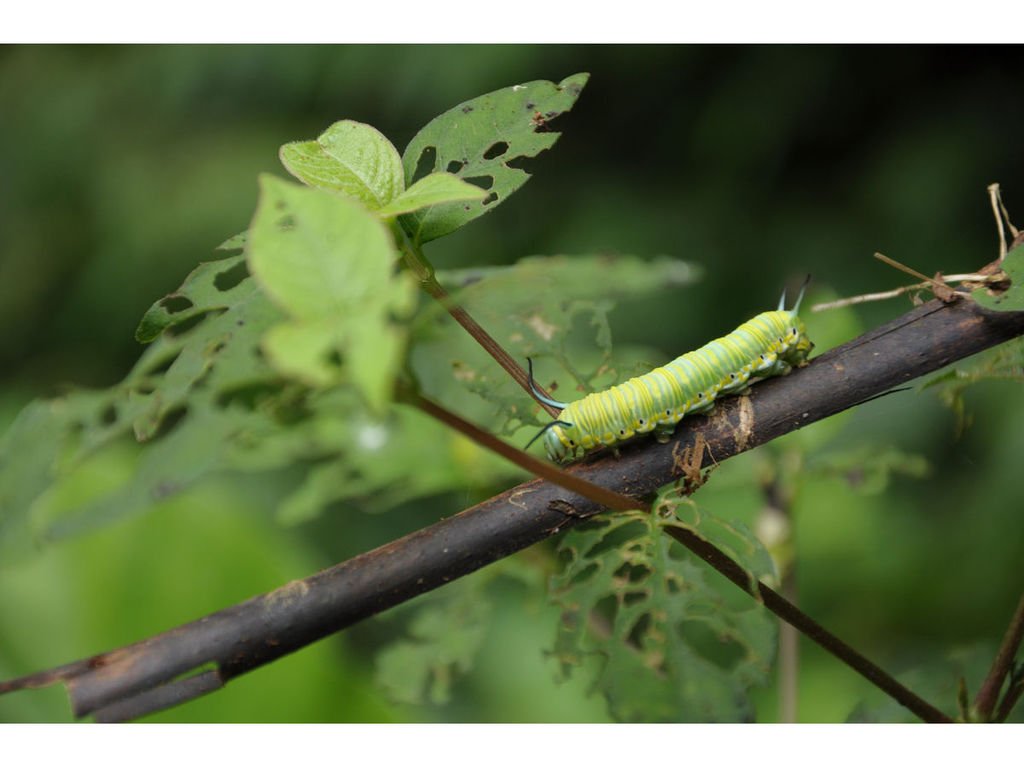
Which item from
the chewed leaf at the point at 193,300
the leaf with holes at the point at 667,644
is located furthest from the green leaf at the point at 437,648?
the chewed leaf at the point at 193,300

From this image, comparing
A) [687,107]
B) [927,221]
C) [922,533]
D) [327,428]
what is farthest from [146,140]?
[922,533]

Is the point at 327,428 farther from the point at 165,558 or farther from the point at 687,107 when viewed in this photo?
the point at 687,107

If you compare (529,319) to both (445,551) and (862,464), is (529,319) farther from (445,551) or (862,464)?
(862,464)

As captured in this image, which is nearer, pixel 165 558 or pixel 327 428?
pixel 327 428

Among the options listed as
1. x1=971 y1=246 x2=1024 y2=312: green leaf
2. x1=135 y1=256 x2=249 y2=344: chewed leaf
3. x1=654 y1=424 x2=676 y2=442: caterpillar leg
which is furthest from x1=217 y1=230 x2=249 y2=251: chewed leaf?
x1=971 y1=246 x2=1024 y2=312: green leaf

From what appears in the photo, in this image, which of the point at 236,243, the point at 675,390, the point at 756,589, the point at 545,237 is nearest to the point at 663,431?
the point at 675,390

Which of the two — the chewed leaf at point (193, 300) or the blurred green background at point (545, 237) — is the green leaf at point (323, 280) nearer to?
the chewed leaf at point (193, 300)
